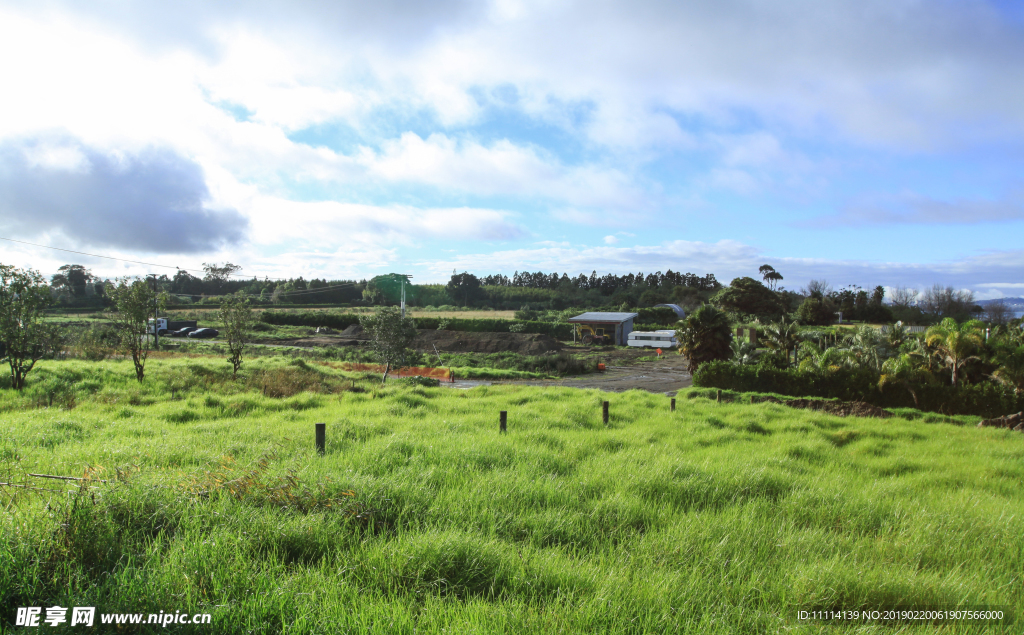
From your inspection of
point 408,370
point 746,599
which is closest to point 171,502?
point 746,599

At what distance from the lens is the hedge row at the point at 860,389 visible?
65.4 ft

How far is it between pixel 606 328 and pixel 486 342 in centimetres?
1409

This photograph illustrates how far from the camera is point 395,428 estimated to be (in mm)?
9516

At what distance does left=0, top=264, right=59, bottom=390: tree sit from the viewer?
14727 mm

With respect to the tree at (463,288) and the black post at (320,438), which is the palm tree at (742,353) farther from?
the tree at (463,288)

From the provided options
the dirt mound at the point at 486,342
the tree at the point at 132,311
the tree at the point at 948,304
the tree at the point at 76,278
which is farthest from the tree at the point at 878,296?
the tree at the point at 76,278

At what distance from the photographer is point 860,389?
22.6 metres

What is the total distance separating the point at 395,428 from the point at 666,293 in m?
97.0

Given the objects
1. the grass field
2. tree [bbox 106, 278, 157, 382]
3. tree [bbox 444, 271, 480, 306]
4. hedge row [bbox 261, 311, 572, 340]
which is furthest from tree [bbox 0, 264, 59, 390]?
tree [bbox 444, 271, 480, 306]

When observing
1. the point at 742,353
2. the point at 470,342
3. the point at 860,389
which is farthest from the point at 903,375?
the point at 470,342

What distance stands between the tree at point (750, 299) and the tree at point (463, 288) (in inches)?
2255

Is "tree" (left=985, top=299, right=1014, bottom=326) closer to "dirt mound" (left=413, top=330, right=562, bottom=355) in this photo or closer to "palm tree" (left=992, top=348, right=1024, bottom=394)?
"palm tree" (left=992, top=348, right=1024, bottom=394)

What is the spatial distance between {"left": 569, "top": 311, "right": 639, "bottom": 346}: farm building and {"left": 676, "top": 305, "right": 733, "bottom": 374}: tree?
85.5 ft

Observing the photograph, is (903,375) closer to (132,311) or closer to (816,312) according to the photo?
(132,311)
